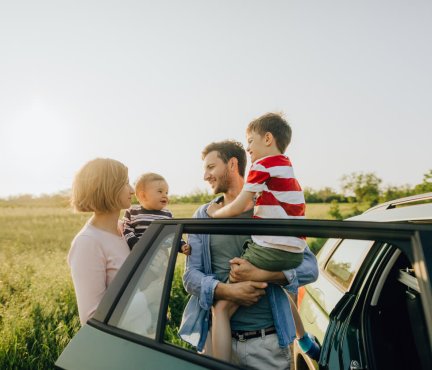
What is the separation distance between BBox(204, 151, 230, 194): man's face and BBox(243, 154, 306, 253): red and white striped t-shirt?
0.16 m

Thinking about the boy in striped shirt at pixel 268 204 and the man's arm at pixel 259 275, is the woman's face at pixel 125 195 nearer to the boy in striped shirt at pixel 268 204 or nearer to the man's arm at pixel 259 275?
the boy in striped shirt at pixel 268 204

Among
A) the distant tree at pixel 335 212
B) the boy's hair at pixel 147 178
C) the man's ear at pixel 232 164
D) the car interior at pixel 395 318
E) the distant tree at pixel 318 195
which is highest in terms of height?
the man's ear at pixel 232 164

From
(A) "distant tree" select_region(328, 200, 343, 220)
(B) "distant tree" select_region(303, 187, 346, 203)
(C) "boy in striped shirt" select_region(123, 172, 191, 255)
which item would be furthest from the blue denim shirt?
(B) "distant tree" select_region(303, 187, 346, 203)

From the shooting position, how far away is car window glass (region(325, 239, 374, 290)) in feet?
8.80

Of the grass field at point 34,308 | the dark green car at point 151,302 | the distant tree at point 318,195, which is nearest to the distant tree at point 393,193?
the distant tree at point 318,195

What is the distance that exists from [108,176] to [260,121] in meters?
0.97

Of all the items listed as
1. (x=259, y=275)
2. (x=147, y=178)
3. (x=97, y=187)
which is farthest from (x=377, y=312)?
(x=147, y=178)

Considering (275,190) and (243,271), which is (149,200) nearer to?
(275,190)

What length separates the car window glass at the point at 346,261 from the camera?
2.68 metres

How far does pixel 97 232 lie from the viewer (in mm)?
2162

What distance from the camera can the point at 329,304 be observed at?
9.02ft

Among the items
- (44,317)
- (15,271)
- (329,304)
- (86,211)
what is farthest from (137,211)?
(15,271)

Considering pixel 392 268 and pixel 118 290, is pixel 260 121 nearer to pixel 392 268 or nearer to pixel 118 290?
pixel 392 268

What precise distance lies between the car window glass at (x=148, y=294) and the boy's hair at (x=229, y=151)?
0.92 m
